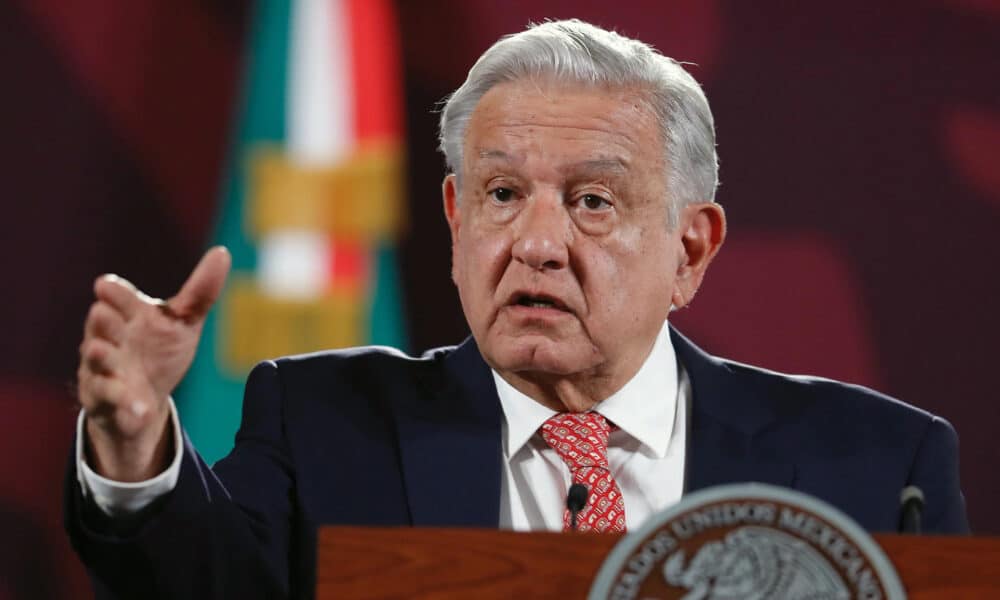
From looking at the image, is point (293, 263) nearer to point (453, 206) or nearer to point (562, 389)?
point (453, 206)

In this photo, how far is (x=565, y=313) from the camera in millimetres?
1913

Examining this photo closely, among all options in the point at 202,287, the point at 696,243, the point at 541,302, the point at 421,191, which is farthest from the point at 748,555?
the point at 421,191

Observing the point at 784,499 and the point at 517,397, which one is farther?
the point at 517,397

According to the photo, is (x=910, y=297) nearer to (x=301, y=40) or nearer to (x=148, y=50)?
(x=301, y=40)

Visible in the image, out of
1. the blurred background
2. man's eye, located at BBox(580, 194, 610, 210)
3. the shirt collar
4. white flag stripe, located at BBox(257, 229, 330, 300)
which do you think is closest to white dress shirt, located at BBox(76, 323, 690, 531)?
the shirt collar

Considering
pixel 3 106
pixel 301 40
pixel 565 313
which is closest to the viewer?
pixel 565 313

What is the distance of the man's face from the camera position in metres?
1.89

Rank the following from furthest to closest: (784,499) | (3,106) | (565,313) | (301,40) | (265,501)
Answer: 1. (301,40)
2. (3,106)
3. (565,313)
4. (265,501)
5. (784,499)

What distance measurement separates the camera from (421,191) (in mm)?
3121

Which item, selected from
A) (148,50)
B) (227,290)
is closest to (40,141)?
(148,50)

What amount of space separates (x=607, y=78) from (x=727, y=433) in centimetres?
54

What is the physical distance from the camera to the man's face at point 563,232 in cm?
189

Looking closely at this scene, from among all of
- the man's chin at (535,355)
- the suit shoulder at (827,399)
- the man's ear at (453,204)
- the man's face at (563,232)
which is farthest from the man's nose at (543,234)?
the suit shoulder at (827,399)

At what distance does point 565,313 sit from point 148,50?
1.63 metres
